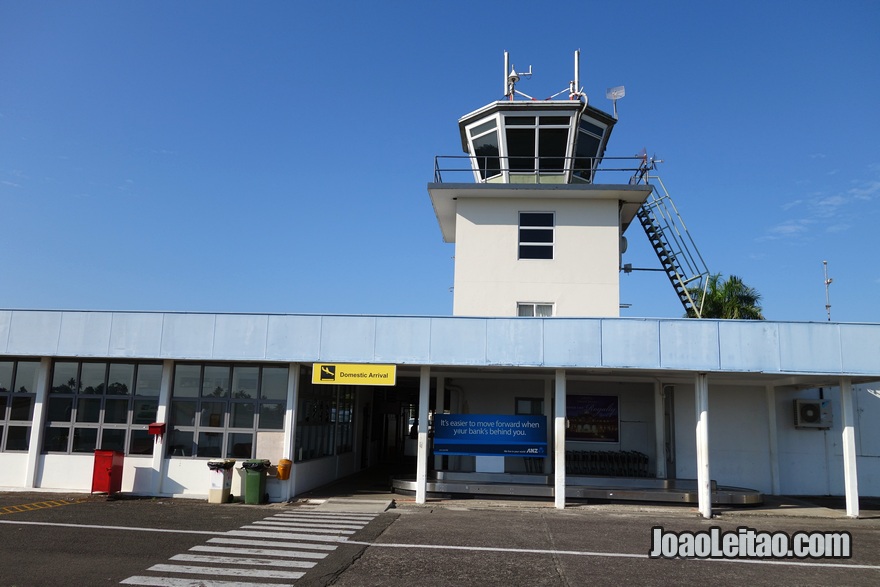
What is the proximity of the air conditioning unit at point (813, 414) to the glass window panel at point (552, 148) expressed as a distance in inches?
378

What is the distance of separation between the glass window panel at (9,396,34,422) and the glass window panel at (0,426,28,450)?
0.88ft

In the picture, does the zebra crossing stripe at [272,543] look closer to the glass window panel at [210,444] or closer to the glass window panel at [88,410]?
the glass window panel at [210,444]

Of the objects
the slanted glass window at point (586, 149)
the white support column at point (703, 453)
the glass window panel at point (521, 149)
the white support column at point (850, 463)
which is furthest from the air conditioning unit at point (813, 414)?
the glass window panel at point (521, 149)

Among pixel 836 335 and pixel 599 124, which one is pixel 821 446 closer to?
pixel 836 335

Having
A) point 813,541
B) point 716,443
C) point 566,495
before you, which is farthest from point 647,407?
point 813,541

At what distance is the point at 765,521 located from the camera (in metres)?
14.1

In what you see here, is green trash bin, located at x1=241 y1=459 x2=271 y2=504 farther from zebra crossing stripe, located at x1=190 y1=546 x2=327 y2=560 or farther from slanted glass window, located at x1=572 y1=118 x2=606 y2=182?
slanted glass window, located at x1=572 y1=118 x2=606 y2=182

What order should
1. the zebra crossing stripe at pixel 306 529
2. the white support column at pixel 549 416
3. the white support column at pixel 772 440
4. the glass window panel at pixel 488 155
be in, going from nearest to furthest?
the zebra crossing stripe at pixel 306 529 < the white support column at pixel 549 416 < the white support column at pixel 772 440 < the glass window panel at pixel 488 155

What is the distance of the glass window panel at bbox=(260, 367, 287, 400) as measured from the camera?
53.8 ft

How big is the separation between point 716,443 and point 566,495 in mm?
5160

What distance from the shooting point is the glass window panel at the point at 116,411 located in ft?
54.5

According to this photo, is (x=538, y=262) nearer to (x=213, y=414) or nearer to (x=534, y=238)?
(x=534, y=238)

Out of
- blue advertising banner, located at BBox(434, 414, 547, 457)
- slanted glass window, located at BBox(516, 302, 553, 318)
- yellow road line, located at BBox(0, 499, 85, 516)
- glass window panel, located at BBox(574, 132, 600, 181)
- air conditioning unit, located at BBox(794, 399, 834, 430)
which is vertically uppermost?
glass window panel, located at BBox(574, 132, 600, 181)

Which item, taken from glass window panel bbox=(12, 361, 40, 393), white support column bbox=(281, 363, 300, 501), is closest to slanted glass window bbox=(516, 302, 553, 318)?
white support column bbox=(281, 363, 300, 501)
